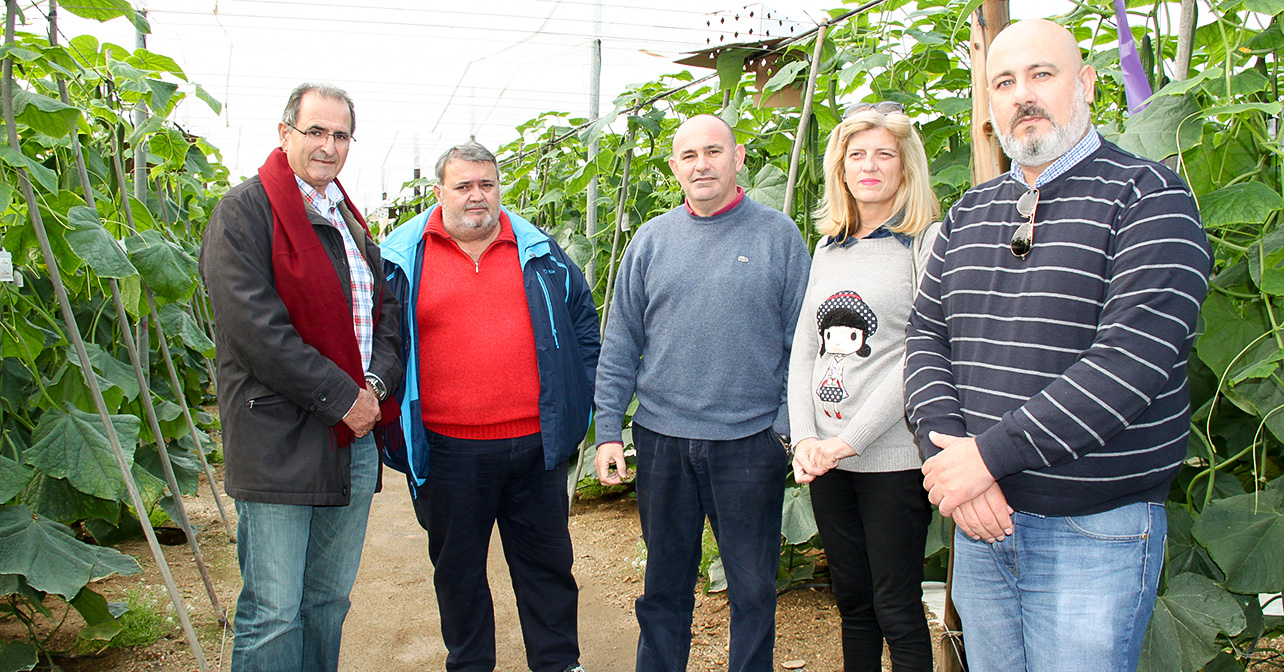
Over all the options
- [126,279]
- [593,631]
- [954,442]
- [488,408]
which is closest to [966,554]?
[954,442]

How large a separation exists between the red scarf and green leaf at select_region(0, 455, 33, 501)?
0.69 metres

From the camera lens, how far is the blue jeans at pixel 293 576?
5.87 feet

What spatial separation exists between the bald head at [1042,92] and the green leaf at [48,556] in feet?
6.41

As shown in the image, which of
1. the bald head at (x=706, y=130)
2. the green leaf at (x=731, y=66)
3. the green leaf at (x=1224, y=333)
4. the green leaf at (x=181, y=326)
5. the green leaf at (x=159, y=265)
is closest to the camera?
the green leaf at (x=1224, y=333)

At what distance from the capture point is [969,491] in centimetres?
122

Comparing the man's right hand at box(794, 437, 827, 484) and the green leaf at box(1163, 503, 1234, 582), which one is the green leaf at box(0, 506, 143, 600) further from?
the green leaf at box(1163, 503, 1234, 582)

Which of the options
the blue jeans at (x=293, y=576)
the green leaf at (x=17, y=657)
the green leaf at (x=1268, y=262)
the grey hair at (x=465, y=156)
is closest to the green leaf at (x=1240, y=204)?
the green leaf at (x=1268, y=262)

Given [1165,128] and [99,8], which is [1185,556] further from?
[99,8]

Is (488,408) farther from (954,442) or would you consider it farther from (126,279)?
(954,442)

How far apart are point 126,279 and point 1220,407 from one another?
262cm

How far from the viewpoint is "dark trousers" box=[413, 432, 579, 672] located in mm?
2189

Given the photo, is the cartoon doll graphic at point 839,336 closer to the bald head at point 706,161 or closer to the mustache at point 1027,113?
the bald head at point 706,161

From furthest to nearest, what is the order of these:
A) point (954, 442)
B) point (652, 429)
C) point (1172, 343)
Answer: point (652, 429) → point (954, 442) → point (1172, 343)

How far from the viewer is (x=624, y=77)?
690 cm
